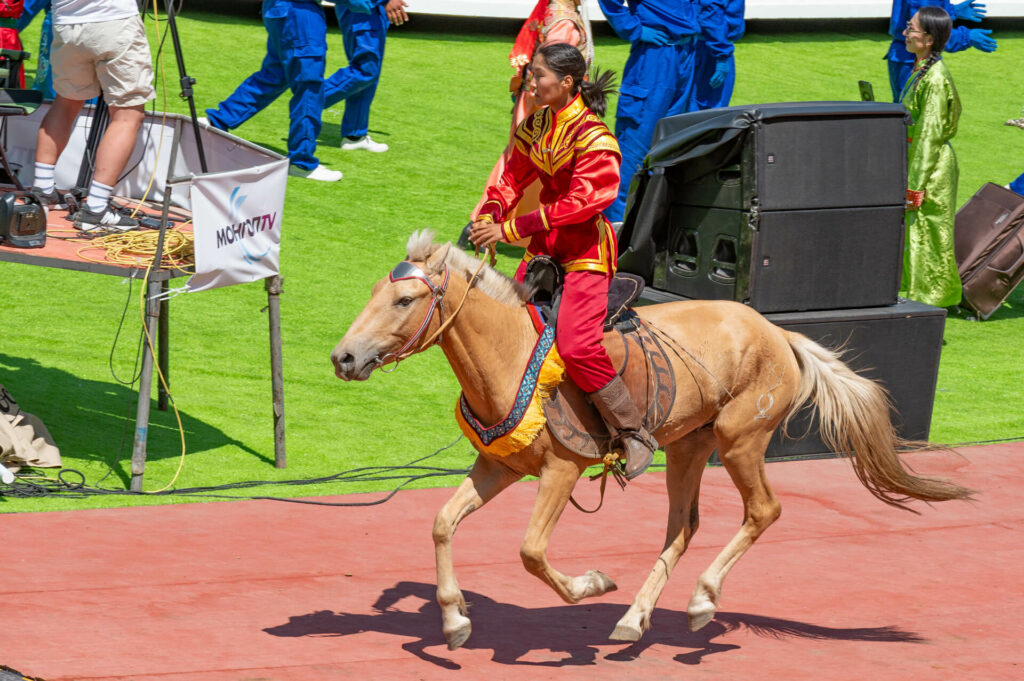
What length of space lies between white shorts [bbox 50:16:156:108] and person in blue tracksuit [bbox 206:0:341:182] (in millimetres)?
4064

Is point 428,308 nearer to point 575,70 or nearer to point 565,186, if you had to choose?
point 565,186

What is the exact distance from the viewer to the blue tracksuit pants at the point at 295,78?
37.0ft

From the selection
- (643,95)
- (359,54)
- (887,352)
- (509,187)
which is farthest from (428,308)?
(359,54)

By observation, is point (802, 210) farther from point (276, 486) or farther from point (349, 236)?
point (349, 236)

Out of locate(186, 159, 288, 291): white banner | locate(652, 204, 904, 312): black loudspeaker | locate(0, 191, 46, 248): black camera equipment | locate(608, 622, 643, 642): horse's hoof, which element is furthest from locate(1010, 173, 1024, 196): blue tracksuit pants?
locate(0, 191, 46, 248): black camera equipment

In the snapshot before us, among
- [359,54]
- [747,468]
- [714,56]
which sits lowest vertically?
[747,468]

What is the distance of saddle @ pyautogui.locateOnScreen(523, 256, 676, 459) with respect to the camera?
504 centimetres

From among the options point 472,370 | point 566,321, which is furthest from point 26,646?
point 566,321

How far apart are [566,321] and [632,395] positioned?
452 mm

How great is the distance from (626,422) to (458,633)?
1.03 metres

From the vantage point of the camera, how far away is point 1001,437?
340 inches

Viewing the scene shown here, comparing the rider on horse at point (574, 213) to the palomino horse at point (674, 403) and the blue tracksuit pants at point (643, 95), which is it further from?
the blue tracksuit pants at point (643, 95)

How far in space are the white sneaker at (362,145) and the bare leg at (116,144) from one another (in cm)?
573

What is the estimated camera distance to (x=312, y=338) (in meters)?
9.20
